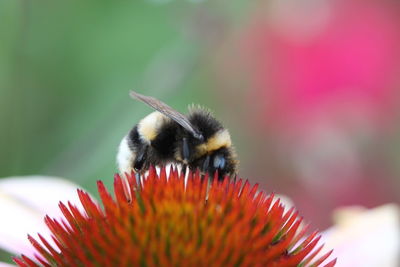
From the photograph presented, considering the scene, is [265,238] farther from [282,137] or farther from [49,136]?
[282,137]

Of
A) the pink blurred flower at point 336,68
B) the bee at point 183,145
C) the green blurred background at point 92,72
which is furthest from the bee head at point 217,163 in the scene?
the pink blurred flower at point 336,68

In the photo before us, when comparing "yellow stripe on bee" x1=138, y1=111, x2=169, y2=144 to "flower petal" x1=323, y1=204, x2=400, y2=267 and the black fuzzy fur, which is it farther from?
"flower petal" x1=323, y1=204, x2=400, y2=267

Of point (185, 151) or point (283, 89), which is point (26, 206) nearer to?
point (185, 151)

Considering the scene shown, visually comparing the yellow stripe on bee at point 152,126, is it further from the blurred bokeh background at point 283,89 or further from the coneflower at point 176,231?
the blurred bokeh background at point 283,89

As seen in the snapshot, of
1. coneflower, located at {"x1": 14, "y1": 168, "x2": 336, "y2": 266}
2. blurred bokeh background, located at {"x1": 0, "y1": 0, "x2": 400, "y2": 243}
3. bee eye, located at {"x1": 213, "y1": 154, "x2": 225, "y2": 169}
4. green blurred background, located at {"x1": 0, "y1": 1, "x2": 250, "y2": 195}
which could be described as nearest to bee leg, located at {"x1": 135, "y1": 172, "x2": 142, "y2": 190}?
coneflower, located at {"x1": 14, "y1": 168, "x2": 336, "y2": 266}

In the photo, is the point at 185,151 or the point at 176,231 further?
the point at 185,151

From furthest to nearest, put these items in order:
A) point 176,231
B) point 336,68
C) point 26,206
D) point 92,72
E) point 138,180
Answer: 1. point 92,72
2. point 336,68
3. point 26,206
4. point 138,180
5. point 176,231

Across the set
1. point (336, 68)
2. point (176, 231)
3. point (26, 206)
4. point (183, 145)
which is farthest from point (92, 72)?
point (176, 231)
